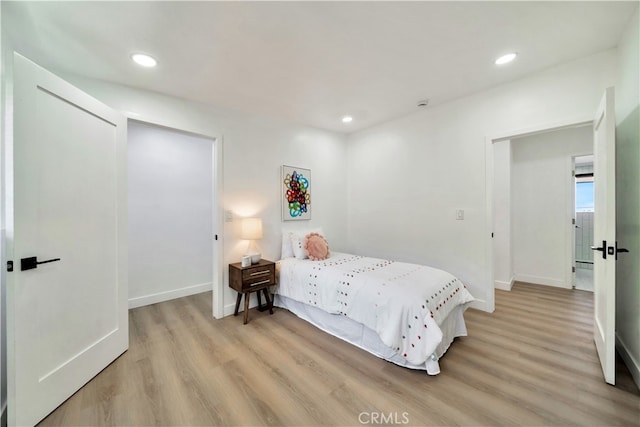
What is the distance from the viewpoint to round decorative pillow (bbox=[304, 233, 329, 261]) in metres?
3.20

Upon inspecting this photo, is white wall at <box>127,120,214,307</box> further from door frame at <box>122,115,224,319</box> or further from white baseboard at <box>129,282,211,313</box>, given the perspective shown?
door frame at <box>122,115,224,319</box>

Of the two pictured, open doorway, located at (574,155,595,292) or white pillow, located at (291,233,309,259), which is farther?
open doorway, located at (574,155,595,292)

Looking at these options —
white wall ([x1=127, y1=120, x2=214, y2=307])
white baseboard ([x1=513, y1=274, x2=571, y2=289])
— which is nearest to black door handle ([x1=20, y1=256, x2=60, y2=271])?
white wall ([x1=127, y1=120, x2=214, y2=307])

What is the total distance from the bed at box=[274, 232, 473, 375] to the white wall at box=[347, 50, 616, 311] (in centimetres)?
86

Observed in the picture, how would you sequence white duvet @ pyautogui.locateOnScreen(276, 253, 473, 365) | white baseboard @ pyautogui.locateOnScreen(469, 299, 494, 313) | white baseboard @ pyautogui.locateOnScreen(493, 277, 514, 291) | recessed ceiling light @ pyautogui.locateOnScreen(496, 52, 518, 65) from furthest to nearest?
white baseboard @ pyautogui.locateOnScreen(493, 277, 514, 291) → white baseboard @ pyautogui.locateOnScreen(469, 299, 494, 313) → recessed ceiling light @ pyautogui.locateOnScreen(496, 52, 518, 65) → white duvet @ pyautogui.locateOnScreen(276, 253, 473, 365)

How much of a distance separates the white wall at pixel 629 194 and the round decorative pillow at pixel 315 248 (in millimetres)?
2606

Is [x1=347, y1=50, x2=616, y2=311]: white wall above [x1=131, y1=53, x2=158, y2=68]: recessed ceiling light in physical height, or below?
below

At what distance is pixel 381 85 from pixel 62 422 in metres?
3.57

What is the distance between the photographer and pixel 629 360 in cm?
184

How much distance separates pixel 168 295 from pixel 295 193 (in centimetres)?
229

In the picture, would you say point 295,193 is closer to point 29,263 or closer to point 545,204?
point 29,263

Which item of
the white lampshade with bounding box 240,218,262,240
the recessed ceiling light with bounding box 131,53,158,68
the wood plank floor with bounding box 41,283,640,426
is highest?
the recessed ceiling light with bounding box 131,53,158,68

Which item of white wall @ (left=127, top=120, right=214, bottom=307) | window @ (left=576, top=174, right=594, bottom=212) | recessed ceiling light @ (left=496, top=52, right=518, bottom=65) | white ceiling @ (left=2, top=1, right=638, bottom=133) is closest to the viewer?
white ceiling @ (left=2, top=1, right=638, bottom=133)

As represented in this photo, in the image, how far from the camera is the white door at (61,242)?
1.41 metres
